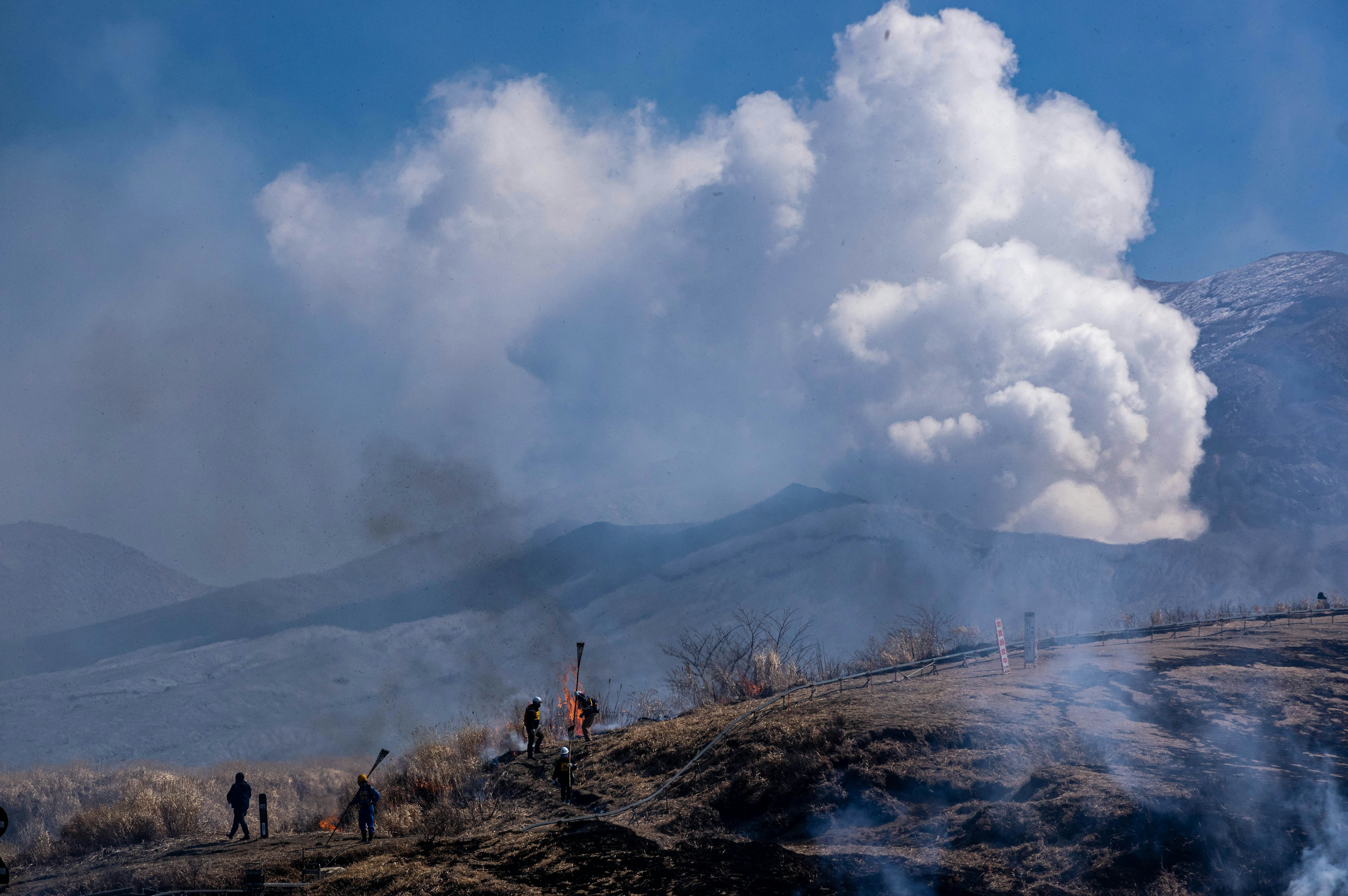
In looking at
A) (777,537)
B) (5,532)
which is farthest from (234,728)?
(5,532)

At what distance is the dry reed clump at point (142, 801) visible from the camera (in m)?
18.8

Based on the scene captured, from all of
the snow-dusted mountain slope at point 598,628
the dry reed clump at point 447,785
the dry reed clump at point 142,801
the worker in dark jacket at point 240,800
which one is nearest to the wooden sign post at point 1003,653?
the dry reed clump at point 447,785

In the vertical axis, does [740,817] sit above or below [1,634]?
below

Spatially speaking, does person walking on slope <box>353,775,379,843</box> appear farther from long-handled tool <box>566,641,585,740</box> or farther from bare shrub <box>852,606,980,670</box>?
bare shrub <box>852,606,980,670</box>

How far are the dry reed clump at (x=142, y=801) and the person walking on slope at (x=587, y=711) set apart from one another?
658 cm

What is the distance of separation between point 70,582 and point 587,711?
9889 centimetres

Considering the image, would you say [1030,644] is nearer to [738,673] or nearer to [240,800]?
[738,673]

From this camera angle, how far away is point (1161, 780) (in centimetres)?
1124

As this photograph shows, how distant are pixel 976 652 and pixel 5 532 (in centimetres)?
11779

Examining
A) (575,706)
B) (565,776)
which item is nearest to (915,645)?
(575,706)

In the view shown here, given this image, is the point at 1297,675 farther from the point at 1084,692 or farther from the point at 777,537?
the point at 777,537

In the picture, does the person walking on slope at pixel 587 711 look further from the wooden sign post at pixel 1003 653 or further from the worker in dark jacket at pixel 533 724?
the wooden sign post at pixel 1003 653

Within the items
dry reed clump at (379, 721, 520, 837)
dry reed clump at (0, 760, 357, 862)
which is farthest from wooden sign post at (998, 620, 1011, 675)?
dry reed clump at (0, 760, 357, 862)

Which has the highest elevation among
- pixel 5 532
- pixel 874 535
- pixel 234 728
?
pixel 5 532
